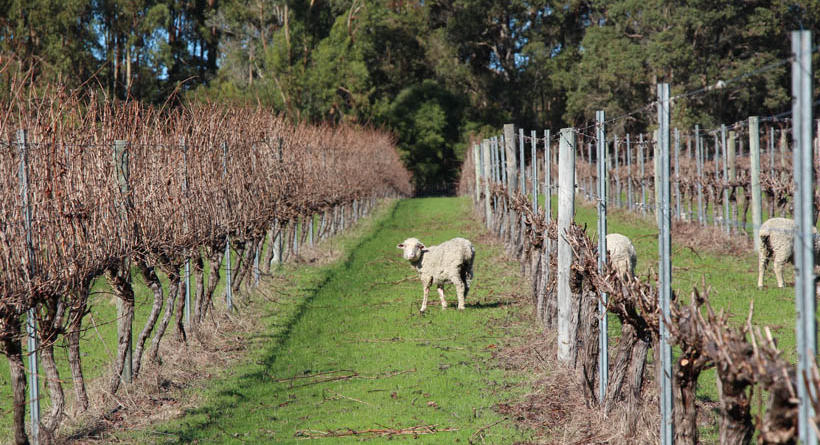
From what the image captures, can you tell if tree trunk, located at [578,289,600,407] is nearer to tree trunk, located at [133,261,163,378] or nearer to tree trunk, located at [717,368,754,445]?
tree trunk, located at [717,368,754,445]

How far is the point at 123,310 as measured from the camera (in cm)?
820

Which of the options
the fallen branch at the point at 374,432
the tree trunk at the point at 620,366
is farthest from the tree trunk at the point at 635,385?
the fallen branch at the point at 374,432

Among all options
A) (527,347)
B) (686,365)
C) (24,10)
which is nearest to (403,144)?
(24,10)

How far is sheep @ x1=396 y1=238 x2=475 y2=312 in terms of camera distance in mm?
11961

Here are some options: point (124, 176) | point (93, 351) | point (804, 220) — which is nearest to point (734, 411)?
point (804, 220)

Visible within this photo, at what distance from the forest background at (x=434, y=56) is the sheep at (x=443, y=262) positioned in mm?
24334

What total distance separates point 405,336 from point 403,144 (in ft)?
141

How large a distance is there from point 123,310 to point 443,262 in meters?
5.06

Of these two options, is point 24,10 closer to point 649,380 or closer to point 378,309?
point 378,309

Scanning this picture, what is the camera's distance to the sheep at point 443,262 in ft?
39.2

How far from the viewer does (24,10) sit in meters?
37.7

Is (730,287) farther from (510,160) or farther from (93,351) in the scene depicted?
(93,351)

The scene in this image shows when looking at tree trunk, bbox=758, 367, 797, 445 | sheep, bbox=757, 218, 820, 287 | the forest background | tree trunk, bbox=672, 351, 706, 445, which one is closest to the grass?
sheep, bbox=757, 218, 820, 287

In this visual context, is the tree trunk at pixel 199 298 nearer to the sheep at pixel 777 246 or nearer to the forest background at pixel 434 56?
the sheep at pixel 777 246
